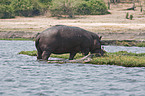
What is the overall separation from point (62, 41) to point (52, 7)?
50.6m

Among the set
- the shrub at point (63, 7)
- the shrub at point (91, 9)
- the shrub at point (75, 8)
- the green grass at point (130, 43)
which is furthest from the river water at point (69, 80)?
the shrub at point (91, 9)

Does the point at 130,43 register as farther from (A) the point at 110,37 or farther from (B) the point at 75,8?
(B) the point at 75,8

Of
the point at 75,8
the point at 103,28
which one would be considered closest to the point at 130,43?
the point at 103,28

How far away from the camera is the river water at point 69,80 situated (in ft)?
41.3

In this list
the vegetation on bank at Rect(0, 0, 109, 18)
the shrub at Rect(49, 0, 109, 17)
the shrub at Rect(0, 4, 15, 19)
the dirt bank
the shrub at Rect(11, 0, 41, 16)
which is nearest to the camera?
the dirt bank

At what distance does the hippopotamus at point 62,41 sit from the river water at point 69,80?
915 millimetres

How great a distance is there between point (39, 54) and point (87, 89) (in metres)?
8.55

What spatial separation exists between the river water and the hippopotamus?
3.00 ft

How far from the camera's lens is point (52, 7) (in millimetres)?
70125

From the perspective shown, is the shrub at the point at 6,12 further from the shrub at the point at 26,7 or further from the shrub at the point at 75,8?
the shrub at the point at 75,8

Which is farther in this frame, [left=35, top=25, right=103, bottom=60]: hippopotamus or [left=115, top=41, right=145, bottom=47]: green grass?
[left=115, top=41, right=145, bottom=47]: green grass

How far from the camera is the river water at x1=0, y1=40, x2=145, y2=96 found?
12.6 meters

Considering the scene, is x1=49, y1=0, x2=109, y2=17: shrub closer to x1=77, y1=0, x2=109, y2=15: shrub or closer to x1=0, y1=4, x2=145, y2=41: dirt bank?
x1=77, y1=0, x2=109, y2=15: shrub

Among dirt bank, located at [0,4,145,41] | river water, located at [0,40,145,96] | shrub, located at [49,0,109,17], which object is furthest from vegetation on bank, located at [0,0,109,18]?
river water, located at [0,40,145,96]
